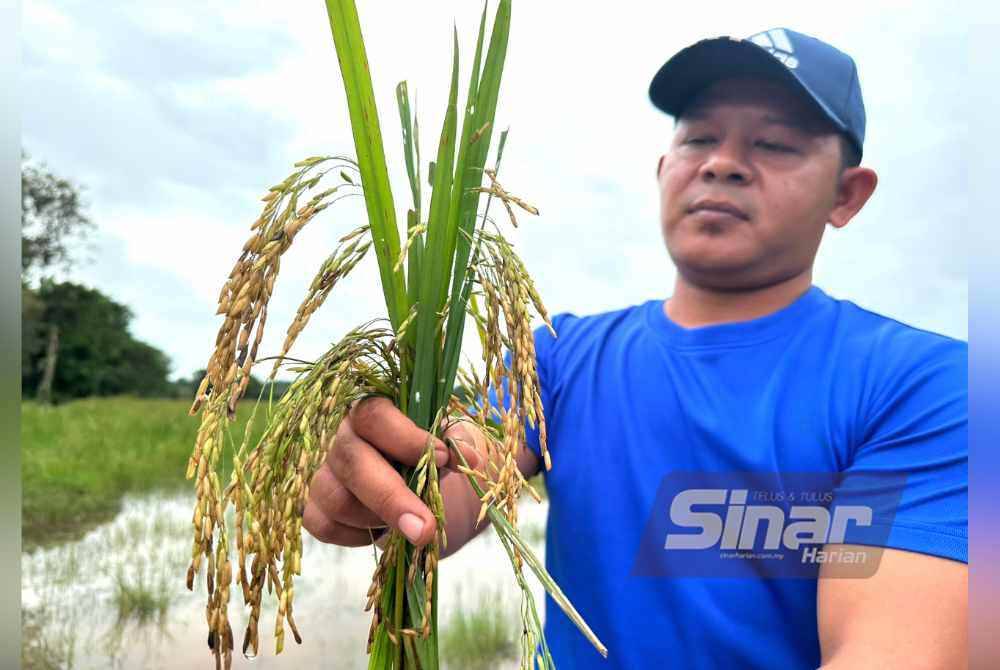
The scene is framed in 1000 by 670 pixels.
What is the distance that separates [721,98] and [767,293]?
1.45 ft

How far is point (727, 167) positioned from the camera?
147 centimetres

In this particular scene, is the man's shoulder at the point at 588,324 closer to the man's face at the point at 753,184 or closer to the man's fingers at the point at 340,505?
the man's face at the point at 753,184

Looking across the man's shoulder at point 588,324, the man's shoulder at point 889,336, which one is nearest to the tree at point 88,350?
the man's shoulder at point 588,324

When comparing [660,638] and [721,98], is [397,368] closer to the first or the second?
[660,638]

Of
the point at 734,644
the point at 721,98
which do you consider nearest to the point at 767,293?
the point at 721,98

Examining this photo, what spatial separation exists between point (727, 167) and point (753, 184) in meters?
0.07

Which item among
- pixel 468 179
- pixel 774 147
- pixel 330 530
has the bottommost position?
pixel 330 530

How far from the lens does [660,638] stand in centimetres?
142

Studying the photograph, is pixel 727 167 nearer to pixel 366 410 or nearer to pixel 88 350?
pixel 366 410

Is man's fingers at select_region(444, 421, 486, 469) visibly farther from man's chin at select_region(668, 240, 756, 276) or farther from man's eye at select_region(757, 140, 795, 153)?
man's eye at select_region(757, 140, 795, 153)

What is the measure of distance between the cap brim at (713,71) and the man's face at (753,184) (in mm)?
23

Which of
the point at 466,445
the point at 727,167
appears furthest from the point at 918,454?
the point at 466,445

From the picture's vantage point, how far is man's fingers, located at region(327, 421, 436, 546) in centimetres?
74

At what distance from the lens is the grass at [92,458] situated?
2.23 meters
